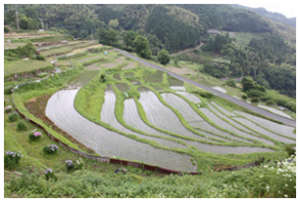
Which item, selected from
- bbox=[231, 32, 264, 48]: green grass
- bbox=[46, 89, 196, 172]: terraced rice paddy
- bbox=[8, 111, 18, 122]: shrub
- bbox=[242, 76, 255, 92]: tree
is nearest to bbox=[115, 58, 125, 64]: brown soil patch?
bbox=[46, 89, 196, 172]: terraced rice paddy

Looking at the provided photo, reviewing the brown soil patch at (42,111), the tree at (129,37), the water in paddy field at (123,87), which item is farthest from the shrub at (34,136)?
the tree at (129,37)

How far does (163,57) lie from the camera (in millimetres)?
31141

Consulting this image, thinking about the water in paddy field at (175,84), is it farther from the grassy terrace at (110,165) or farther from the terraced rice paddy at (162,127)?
the terraced rice paddy at (162,127)

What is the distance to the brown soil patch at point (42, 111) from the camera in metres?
11.9

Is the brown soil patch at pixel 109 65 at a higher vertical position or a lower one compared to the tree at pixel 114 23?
lower

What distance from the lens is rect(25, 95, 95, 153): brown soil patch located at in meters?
11.9

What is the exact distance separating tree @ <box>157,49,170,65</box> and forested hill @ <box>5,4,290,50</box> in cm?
90

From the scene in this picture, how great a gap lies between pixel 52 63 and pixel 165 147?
19.7 m

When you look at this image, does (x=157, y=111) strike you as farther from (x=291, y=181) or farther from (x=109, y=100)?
(x=291, y=181)

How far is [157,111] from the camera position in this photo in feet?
60.7

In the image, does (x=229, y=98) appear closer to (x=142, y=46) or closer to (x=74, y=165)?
(x=142, y=46)

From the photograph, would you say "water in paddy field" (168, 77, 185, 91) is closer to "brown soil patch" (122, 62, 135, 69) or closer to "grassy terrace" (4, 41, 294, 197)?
"grassy terrace" (4, 41, 294, 197)

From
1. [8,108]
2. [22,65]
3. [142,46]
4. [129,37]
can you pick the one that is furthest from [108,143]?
[129,37]

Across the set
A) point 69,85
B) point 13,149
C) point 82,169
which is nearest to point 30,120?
point 13,149
